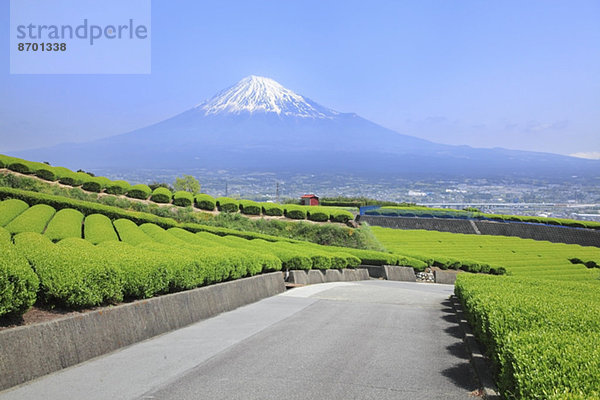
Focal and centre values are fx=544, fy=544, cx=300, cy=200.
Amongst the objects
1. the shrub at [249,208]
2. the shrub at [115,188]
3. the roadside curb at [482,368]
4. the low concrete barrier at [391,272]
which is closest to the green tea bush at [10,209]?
the shrub at [115,188]

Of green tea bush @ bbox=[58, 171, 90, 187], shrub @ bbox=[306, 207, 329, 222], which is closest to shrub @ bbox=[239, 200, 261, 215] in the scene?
shrub @ bbox=[306, 207, 329, 222]

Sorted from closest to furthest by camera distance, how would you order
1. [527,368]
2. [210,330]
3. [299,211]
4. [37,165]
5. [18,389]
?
[527,368] < [18,389] < [210,330] < [37,165] < [299,211]

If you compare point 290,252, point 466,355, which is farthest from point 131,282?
point 290,252

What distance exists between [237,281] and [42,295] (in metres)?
6.44

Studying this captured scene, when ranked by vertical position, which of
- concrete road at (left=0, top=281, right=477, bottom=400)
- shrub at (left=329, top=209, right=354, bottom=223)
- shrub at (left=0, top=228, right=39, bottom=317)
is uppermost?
shrub at (left=0, top=228, right=39, bottom=317)

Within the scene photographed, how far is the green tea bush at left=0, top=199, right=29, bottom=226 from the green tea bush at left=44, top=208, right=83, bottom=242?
1.32 metres

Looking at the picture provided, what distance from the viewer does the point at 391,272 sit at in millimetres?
30250

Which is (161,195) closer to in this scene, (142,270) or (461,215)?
(142,270)

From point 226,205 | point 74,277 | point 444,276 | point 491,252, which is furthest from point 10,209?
point 491,252

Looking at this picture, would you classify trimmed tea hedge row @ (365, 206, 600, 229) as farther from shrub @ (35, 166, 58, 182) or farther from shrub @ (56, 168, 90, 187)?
shrub @ (35, 166, 58, 182)

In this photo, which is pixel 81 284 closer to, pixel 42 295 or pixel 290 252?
pixel 42 295

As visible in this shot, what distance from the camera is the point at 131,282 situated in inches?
385

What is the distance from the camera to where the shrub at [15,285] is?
22.3 feet

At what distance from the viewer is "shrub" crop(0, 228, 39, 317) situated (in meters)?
6.80
